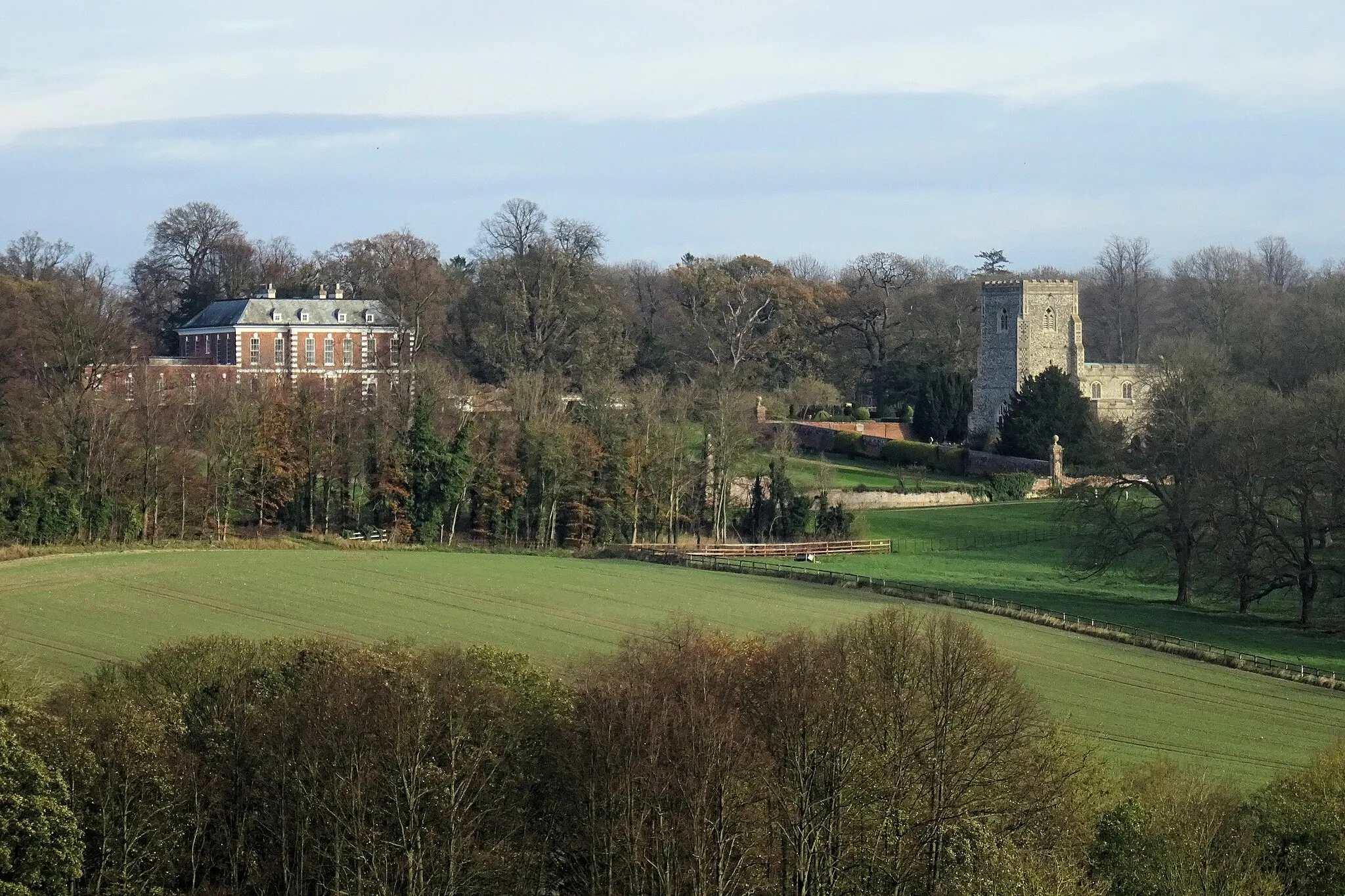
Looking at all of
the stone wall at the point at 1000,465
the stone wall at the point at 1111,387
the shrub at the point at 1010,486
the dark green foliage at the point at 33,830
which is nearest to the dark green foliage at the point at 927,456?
the stone wall at the point at 1000,465

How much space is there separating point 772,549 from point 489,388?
16349 mm

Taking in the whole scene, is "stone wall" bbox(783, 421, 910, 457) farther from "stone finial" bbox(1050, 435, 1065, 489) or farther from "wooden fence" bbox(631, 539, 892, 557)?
"wooden fence" bbox(631, 539, 892, 557)

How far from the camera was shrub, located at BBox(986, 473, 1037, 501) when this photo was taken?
213 ft

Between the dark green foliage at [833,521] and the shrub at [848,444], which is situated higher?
the shrub at [848,444]

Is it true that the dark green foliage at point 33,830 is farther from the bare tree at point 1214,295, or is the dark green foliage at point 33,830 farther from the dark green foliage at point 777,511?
the bare tree at point 1214,295

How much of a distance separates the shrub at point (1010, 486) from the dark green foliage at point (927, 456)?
4166 millimetres

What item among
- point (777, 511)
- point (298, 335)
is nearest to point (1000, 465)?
point (777, 511)

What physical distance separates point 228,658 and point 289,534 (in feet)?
98.0

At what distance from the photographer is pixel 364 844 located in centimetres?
2205

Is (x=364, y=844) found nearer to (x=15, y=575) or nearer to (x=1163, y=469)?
(x=15, y=575)

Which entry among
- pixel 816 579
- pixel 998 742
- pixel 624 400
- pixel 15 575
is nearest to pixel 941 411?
pixel 624 400

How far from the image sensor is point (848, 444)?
7350 cm

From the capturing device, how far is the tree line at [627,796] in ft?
70.5

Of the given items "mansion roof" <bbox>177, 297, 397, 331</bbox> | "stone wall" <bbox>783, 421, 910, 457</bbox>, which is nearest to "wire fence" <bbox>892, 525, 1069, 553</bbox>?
"stone wall" <bbox>783, 421, 910, 457</bbox>
